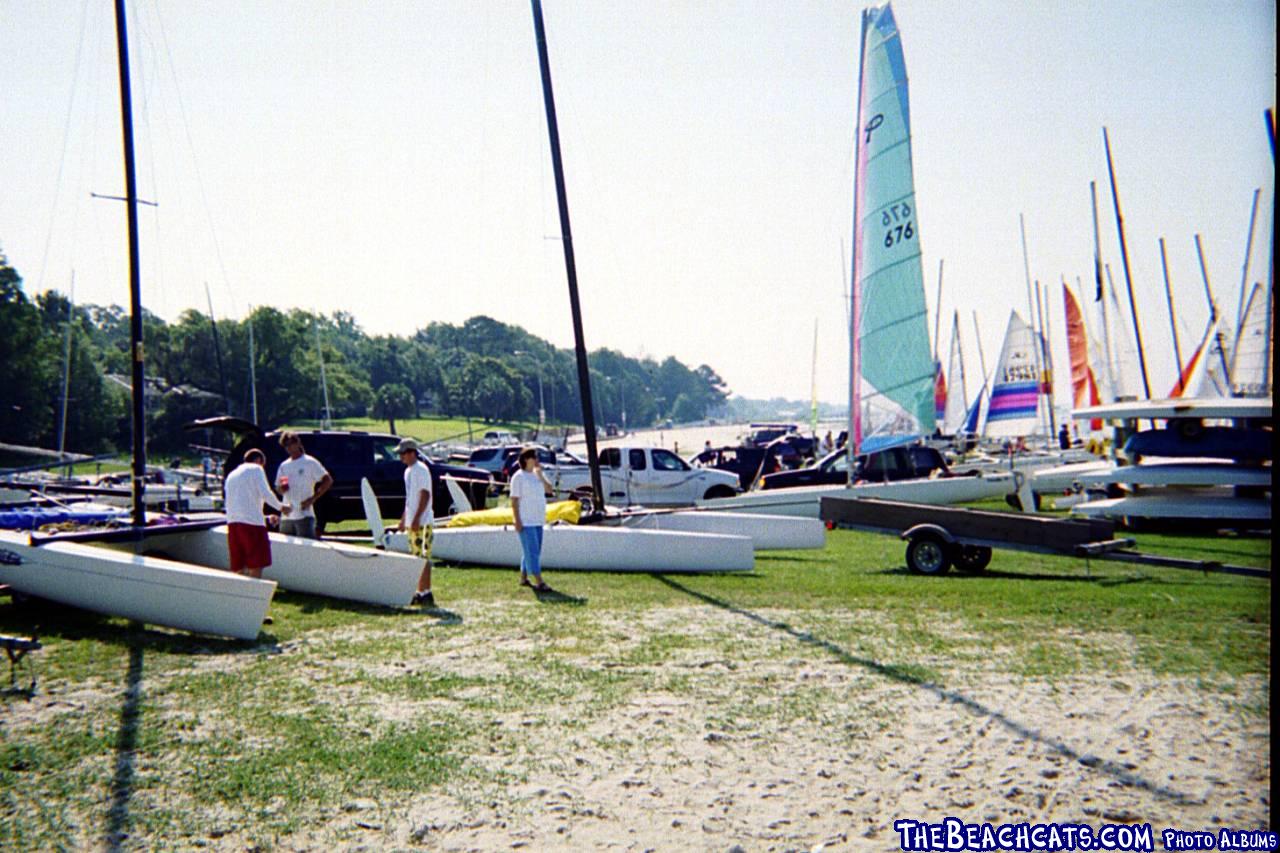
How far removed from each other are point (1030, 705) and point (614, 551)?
7.90 m

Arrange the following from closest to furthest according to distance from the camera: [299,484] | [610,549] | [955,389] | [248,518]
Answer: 1. [248,518]
2. [299,484]
3. [610,549]
4. [955,389]

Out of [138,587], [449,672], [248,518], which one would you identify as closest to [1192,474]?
[449,672]

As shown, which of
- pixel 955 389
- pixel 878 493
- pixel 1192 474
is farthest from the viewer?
pixel 955 389

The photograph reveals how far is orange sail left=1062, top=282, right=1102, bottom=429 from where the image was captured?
39.7 metres

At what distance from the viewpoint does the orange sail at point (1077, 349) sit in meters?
39.7

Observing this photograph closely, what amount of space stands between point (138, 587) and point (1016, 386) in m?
38.3

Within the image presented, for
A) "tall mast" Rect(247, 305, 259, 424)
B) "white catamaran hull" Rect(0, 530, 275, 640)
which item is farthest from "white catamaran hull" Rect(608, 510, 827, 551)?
"tall mast" Rect(247, 305, 259, 424)

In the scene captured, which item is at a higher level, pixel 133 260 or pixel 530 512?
pixel 133 260

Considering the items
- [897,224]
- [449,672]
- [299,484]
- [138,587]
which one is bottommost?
[449,672]

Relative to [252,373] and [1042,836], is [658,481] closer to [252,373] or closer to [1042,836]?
[1042,836]

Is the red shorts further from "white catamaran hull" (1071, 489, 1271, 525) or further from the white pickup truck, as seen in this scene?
the white pickup truck

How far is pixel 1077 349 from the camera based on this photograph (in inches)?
1594

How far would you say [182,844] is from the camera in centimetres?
435

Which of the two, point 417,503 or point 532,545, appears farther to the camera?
point 532,545
